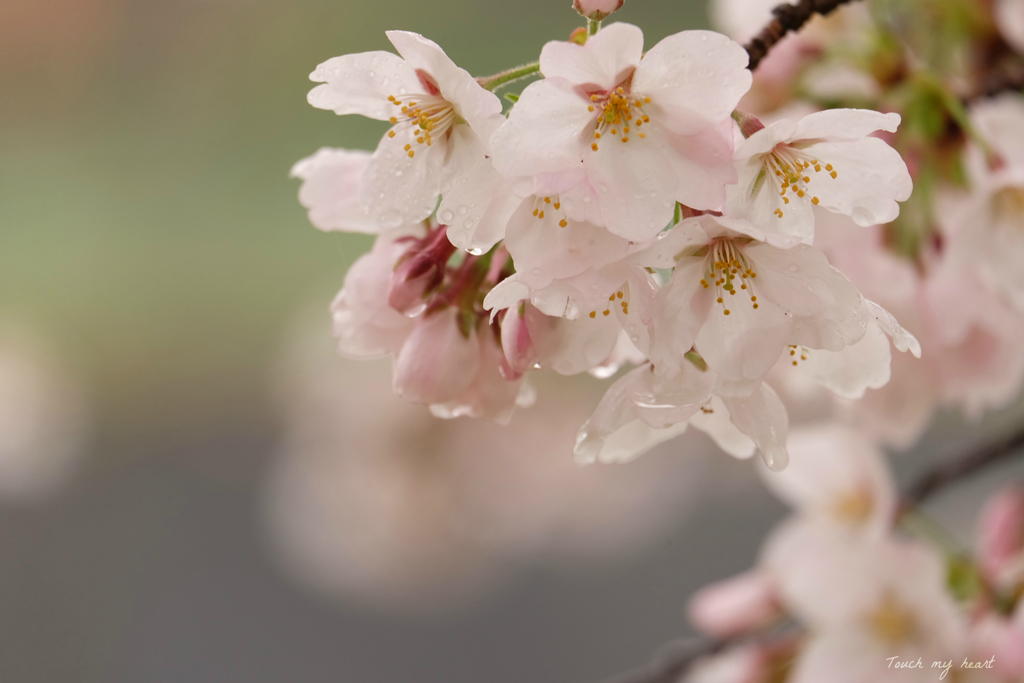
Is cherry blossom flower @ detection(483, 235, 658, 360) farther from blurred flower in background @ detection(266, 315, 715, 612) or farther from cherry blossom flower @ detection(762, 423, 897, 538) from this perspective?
blurred flower in background @ detection(266, 315, 715, 612)

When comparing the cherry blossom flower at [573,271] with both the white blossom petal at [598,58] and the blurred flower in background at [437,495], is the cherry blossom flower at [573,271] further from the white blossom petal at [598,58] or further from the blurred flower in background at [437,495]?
the blurred flower in background at [437,495]

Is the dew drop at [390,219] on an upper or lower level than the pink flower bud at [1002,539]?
upper

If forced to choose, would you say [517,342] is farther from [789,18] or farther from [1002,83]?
[1002,83]

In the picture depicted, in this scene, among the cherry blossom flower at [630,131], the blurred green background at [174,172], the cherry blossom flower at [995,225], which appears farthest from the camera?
the blurred green background at [174,172]

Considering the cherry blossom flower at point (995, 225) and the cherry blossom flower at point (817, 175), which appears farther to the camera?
the cherry blossom flower at point (995, 225)

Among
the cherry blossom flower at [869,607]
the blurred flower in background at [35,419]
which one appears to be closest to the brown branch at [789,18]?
the cherry blossom flower at [869,607]

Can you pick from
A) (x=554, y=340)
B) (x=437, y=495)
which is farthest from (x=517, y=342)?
(x=437, y=495)

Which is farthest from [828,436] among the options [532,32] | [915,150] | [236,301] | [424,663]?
[236,301]
